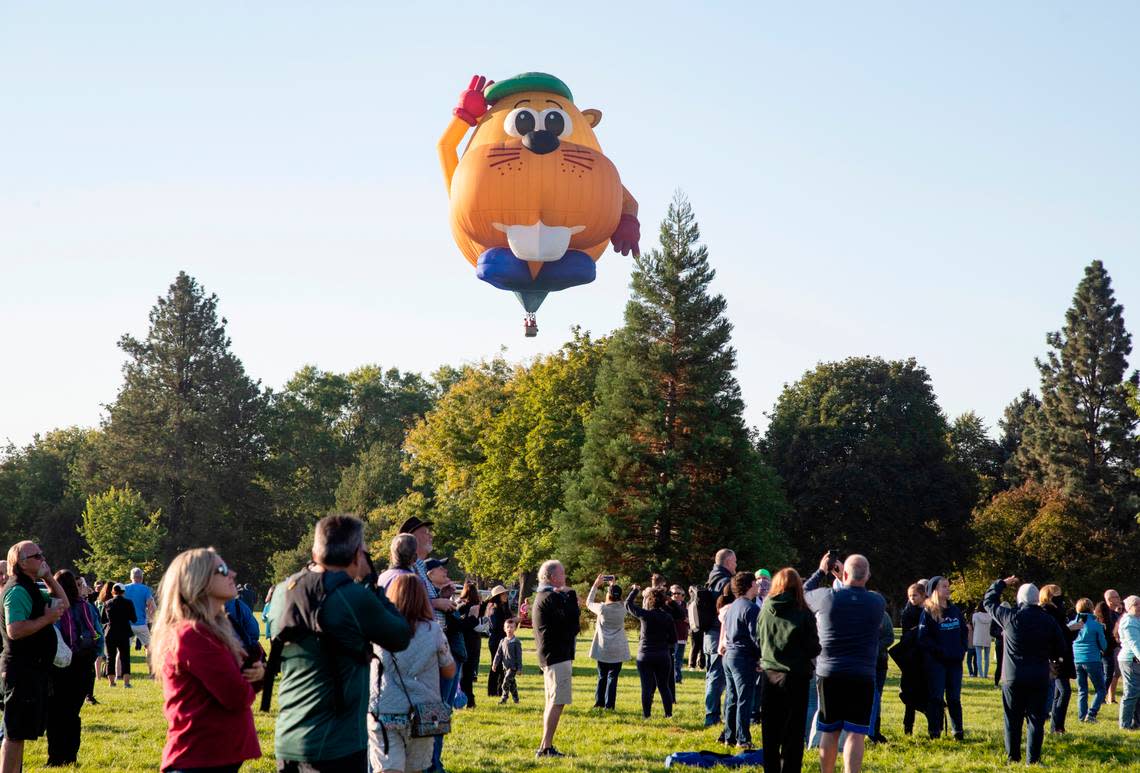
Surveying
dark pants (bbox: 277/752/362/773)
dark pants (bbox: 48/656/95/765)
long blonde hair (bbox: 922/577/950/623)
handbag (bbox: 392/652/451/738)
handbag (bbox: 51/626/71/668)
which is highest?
long blonde hair (bbox: 922/577/950/623)

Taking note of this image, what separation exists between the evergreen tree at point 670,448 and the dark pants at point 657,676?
2907 cm

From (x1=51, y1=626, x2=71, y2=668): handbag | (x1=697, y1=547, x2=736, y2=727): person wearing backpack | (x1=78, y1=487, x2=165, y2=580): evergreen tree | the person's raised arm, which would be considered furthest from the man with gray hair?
(x1=78, y1=487, x2=165, y2=580): evergreen tree

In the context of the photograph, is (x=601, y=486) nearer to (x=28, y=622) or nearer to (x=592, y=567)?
(x=592, y=567)

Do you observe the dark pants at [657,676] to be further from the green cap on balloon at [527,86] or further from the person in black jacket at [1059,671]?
the green cap on balloon at [527,86]

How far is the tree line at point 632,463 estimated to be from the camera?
4644 cm

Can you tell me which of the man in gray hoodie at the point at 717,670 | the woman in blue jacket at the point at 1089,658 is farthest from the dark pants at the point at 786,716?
the woman in blue jacket at the point at 1089,658

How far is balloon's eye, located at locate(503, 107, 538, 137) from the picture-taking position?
22.6 metres

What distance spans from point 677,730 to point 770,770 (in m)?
4.36

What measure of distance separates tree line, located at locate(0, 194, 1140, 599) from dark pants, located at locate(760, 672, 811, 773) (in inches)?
1374

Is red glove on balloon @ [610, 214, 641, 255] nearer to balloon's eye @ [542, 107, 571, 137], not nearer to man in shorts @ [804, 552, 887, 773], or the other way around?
balloon's eye @ [542, 107, 571, 137]

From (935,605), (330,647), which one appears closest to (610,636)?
(935,605)

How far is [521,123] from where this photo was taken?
22594 millimetres

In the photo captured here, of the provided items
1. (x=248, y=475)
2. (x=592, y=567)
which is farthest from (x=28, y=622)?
(x=248, y=475)

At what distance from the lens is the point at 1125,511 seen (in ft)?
196
